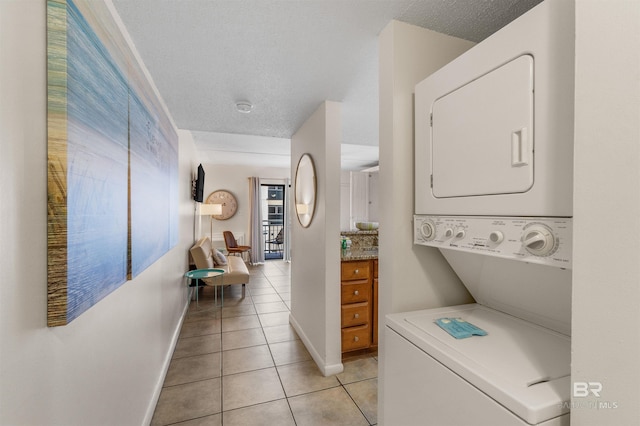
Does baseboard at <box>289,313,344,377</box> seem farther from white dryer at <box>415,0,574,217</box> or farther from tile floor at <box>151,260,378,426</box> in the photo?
white dryer at <box>415,0,574,217</box>

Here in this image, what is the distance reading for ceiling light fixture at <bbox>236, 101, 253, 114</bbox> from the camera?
231cm

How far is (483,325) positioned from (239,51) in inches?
73.8

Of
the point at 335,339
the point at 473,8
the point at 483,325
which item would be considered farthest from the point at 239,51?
the point at 335,339

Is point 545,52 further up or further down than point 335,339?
further up

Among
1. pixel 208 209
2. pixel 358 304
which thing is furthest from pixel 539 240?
pixel 208 209

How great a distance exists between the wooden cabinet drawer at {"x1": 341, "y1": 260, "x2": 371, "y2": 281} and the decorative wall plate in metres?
4.92

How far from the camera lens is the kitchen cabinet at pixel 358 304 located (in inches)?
101

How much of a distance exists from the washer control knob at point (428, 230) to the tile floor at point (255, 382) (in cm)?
145

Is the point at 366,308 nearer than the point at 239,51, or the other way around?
the point at 239,51

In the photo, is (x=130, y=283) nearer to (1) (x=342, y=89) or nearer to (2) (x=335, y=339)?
(2) (x=335, y=339)

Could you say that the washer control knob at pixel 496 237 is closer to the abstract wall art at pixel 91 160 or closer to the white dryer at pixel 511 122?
the white dryer at pixel 511 122

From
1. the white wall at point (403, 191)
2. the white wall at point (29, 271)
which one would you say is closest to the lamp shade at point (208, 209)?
the white wall at point (29, 271)

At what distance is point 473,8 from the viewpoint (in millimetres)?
1245

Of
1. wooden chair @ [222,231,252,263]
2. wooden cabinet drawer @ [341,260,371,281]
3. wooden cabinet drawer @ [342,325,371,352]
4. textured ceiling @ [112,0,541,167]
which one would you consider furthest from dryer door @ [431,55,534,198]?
wooden chair @ [222,231,252,263]
